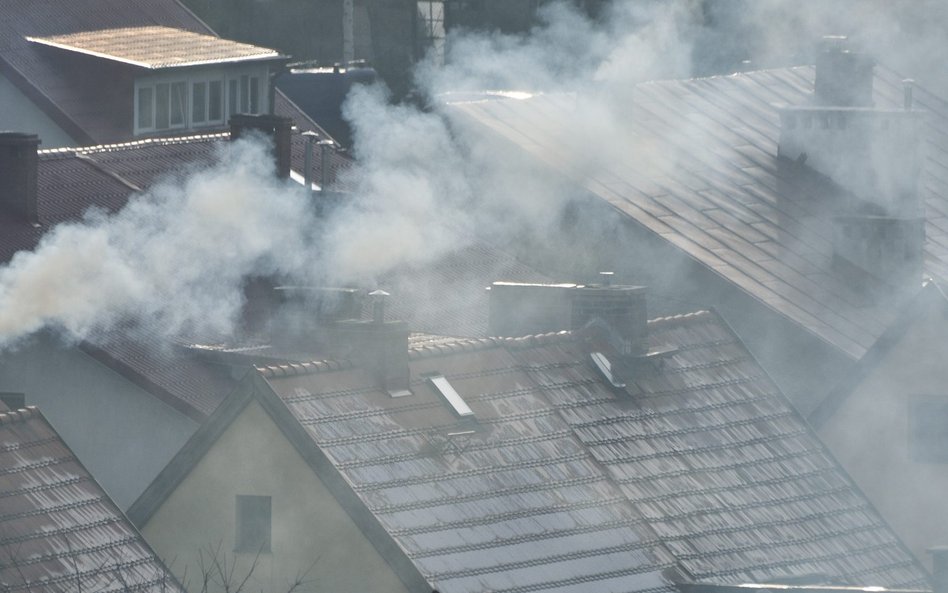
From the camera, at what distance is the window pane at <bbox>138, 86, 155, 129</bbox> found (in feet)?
146

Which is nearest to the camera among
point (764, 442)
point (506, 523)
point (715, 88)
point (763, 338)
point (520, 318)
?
point (506, 523)

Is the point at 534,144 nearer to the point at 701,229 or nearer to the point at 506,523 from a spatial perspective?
the point at 701,229

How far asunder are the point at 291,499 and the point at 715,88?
21.9 metres

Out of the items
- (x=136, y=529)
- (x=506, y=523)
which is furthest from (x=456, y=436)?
(x=136, y=529)

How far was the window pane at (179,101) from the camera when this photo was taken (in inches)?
1788

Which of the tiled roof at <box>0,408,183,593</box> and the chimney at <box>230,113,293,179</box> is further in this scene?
the chimney at <box>230,113,293,179</box>

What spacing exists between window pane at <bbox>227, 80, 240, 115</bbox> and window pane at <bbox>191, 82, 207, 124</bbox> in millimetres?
710

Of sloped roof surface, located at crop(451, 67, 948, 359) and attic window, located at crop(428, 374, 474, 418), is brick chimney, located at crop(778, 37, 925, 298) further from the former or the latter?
attic window, located at crop(428, 374, 474, 418)

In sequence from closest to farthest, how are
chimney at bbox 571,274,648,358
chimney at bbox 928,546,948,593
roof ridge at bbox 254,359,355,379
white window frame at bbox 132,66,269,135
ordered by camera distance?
roof ridge at bbox 254,359,355,379, chimney at bbox 928,546,948,593, chimney at bbox 571,274,648,358, white window frame at bbox 132,66,269,135

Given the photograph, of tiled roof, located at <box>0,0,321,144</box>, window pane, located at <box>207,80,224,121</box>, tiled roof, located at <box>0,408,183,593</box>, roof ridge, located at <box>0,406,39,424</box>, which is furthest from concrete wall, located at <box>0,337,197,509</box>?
window pane, located at <box>207,80,224,121</box>

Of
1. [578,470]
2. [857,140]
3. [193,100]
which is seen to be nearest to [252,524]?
[578,470]

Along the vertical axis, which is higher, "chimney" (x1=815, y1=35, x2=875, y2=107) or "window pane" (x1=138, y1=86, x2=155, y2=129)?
"chimney" (x1=815, y1=35, x2=875, y2=107)

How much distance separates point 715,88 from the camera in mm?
44375

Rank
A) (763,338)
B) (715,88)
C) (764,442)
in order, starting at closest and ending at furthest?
(764,442)
(763,338)
(715,88)
